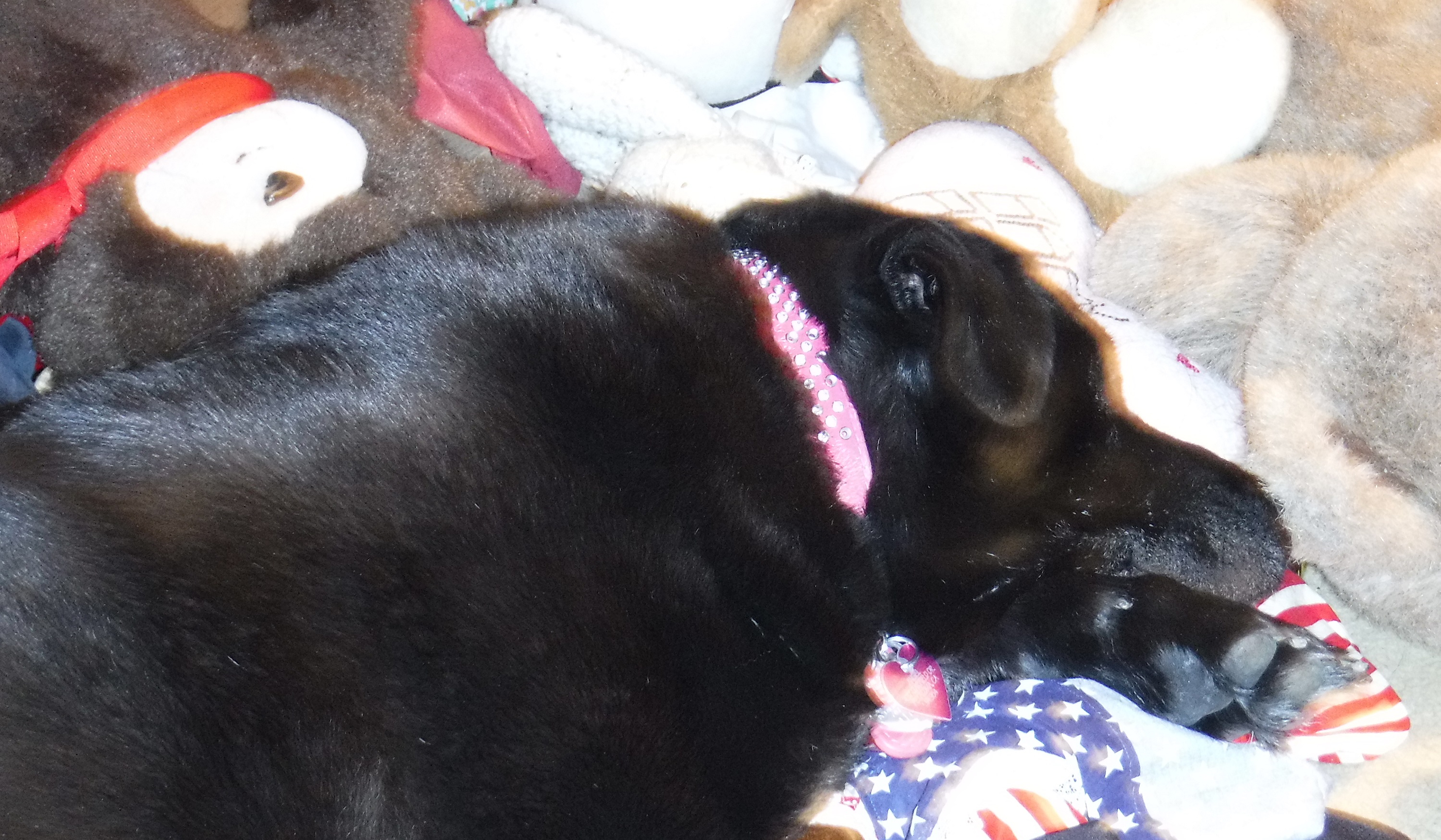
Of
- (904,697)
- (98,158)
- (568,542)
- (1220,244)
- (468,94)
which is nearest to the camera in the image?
(568,542)

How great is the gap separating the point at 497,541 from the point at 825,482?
0.30 m

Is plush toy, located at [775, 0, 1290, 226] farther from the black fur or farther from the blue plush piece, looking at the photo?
the blue plush piece

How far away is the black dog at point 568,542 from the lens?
2.43 feet

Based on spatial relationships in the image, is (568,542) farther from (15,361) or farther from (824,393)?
(15,361)

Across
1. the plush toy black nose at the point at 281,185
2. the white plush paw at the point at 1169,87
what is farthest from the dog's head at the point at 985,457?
the plush toy black nose at the point at 281,185

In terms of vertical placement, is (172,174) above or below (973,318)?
below

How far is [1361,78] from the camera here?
1227mm

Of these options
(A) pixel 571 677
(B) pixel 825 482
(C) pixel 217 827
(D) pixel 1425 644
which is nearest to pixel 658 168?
Answer: (B) pixel 825 482

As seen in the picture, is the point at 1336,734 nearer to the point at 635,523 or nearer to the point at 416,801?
the point at 635,523

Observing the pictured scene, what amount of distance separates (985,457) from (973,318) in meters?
0.17

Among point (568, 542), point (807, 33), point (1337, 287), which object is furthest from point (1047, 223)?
point (568, 542)

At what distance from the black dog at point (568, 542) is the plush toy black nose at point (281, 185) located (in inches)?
6.7

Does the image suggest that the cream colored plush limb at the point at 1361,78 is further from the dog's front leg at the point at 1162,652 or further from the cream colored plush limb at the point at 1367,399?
the dog's front leg at the point at 1162,652

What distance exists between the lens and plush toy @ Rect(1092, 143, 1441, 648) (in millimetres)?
1009
